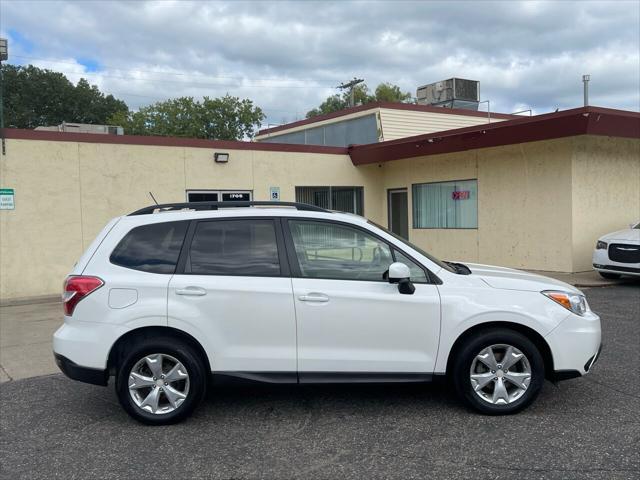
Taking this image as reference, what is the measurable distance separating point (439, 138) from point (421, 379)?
39.0 feet

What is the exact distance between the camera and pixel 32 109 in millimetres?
55969

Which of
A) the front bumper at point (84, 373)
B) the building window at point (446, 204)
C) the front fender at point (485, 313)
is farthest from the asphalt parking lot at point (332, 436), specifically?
the building window at point (446, 204)

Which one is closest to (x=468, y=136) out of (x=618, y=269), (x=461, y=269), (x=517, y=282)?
(x=618, y=269)

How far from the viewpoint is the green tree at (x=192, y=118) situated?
5000cm

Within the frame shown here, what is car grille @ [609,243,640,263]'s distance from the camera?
11305 mm

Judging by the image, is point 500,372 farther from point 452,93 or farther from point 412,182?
point 452,93

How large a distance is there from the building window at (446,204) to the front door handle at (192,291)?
12.8 metres

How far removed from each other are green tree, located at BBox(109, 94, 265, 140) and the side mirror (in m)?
47.6

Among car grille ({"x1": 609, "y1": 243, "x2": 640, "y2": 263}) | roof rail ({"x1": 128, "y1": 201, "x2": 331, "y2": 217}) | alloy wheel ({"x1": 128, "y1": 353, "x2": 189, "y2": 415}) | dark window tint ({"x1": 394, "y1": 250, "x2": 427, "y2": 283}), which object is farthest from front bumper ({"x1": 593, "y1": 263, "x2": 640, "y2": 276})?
alloy wheel ({"x1": 128, "y1": 353, "x2": 189, "y2": 415})

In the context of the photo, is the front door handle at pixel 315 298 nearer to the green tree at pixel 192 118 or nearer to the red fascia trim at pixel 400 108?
the red fascia trim at pixel 400 108

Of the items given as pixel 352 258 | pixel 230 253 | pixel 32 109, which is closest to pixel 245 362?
pixel 230 253

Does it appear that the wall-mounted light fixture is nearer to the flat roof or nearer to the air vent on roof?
the flat roof

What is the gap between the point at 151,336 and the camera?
14.7 feet

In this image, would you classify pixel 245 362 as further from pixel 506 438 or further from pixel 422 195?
pixel 422 195
